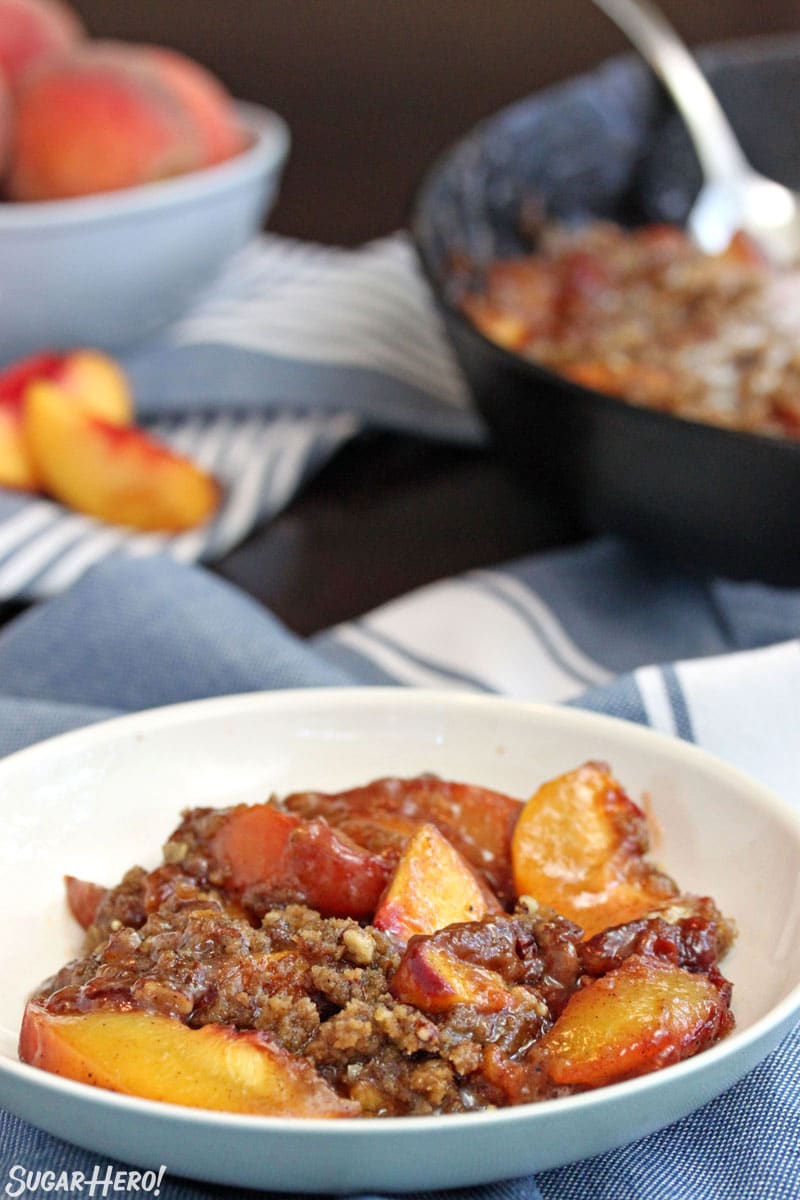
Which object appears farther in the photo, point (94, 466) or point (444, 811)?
point (94, 466)

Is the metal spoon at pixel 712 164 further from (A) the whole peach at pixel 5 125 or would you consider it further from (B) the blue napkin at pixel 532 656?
(A) the whole peach at pixel 5 125

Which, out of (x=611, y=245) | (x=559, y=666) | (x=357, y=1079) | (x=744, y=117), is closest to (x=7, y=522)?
(x=559, y=666)

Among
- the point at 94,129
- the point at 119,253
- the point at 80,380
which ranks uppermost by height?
the point at 94,129

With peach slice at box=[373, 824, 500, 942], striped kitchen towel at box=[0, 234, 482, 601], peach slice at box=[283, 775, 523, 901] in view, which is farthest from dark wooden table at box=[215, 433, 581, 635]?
peach slice at box=[373, 824, 500, 942]

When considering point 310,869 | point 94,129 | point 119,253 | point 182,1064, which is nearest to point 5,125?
point 94,129

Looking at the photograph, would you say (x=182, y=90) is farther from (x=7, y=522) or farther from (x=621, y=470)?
(x=621, y=470)

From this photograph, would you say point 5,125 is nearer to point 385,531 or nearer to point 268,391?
point 268,391
